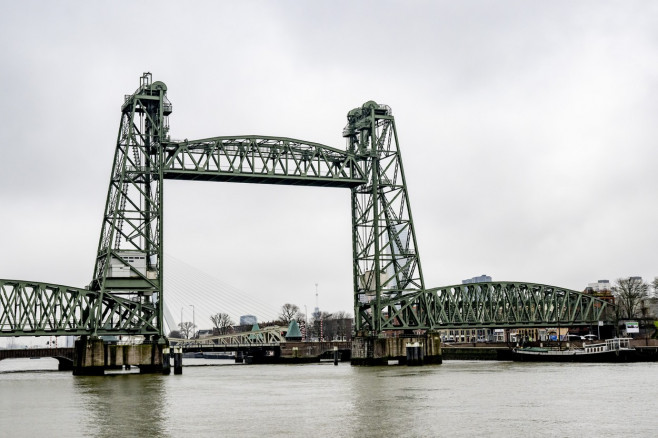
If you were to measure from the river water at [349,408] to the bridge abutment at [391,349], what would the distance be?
21.9 metres

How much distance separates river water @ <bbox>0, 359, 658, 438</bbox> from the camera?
1078 inches

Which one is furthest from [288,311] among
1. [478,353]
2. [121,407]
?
[121,407]

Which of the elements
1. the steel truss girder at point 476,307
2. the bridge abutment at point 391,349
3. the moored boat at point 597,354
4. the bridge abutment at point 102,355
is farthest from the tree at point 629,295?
the bridge abutment at point 102,355

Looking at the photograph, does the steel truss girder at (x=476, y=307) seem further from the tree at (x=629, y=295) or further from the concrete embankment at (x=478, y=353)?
the tree at (x=629, y=295)

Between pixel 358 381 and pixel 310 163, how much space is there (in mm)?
24628

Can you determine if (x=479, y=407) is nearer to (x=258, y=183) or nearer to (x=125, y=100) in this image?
(x=258, y=183)

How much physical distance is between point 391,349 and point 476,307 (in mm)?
14276

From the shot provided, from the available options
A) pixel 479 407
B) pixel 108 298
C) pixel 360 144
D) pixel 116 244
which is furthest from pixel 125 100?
pixel 479 407

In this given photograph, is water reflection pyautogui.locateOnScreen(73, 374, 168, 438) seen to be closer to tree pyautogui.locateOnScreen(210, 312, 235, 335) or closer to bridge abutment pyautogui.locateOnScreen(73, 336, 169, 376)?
bridge abutment pyautogui.locateOnScreen(73, 336, 169, 376)

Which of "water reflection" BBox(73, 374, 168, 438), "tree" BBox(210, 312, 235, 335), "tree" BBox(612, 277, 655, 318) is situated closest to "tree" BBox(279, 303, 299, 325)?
"tree" BBox(210, 312, 235, 335)

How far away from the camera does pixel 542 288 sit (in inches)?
3607

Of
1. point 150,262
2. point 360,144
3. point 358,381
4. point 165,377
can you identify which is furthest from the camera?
point 360,144

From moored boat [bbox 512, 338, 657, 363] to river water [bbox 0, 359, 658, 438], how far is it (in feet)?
90.5

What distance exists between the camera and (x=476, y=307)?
85.1 metres
